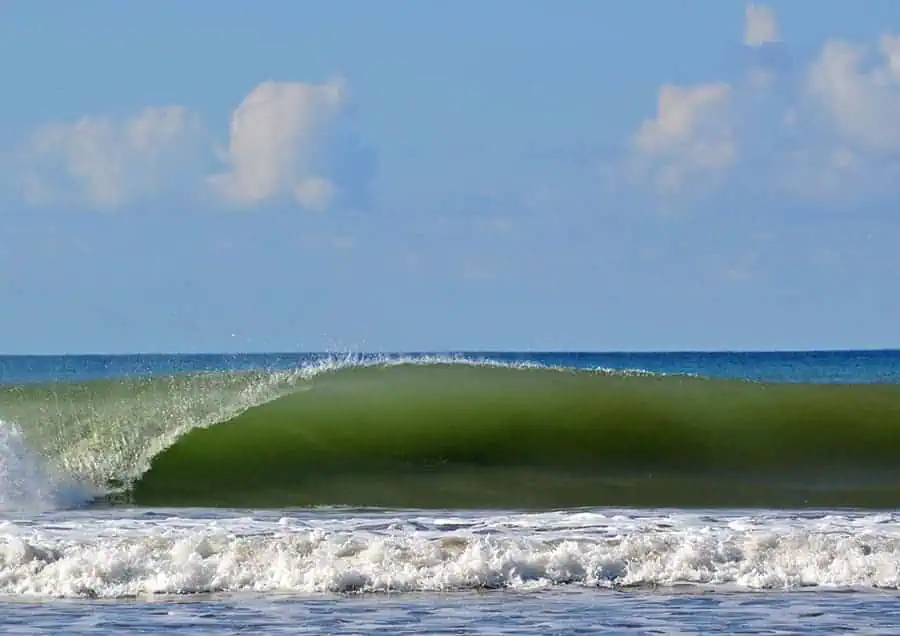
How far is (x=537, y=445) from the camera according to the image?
21.0m

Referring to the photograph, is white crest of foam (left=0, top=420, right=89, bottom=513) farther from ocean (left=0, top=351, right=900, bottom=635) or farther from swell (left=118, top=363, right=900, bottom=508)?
swell (left=118, top=363, right=900, bottom=508)

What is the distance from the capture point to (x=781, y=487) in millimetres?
18875

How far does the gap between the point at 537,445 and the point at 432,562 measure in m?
8.46

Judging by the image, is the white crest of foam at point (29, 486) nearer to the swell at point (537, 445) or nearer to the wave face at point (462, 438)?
the wave face at point (462, 438)

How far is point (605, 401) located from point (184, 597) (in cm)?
1205

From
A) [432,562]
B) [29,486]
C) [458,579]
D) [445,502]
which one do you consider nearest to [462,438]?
[445,502]

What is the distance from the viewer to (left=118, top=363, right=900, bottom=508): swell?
18.5m

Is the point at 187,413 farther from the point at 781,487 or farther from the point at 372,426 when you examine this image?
the point at 781,487

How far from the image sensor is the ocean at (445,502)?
37.5ft

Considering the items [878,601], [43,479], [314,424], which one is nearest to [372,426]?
[314,424]

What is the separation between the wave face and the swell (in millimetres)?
36

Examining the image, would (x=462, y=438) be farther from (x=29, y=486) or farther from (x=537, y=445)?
(x=29, y=486)

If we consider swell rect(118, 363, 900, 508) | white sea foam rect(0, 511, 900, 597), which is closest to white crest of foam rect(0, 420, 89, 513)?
swell rect(118, 363, 900, 508)

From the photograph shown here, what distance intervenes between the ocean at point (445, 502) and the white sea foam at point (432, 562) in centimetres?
2
